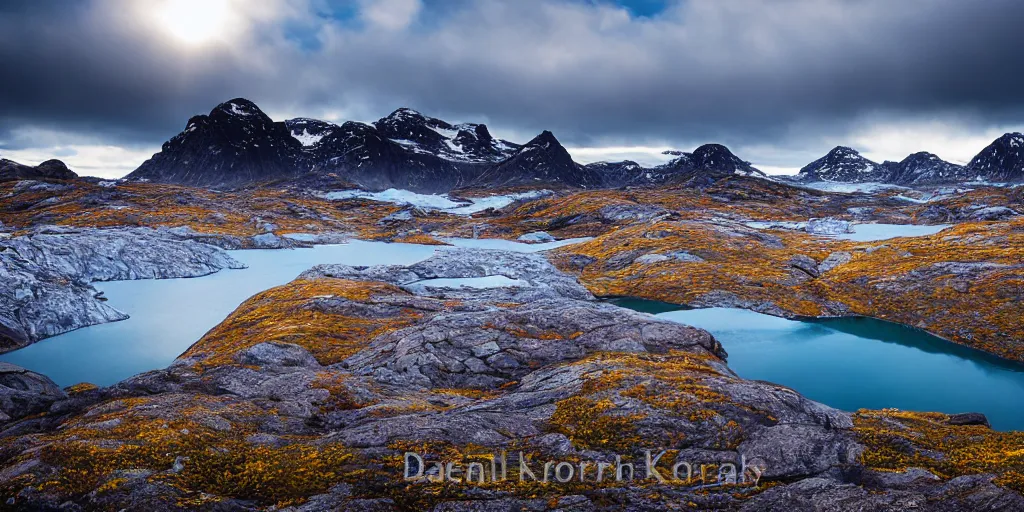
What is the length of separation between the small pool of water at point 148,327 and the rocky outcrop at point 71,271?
148 cm

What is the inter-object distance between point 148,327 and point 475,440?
135 feet

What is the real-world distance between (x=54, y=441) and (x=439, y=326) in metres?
16.4

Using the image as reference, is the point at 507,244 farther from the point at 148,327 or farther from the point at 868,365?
the point at 868,365

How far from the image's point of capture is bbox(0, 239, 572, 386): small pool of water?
31688 mm

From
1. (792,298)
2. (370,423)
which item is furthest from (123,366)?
(792,298)

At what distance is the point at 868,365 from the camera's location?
105ft

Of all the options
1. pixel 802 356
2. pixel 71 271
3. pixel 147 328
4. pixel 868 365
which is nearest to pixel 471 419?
pixel 802 356

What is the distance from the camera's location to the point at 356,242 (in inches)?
4619

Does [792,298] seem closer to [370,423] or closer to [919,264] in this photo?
[919,264]

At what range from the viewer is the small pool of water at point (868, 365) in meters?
26.8

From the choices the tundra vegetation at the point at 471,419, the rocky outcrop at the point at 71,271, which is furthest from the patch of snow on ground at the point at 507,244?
the tundra vegetation at the point at 471,419

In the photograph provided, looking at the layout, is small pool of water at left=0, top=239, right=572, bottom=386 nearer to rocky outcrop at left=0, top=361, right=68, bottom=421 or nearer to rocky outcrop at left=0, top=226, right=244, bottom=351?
rocky outcrop at left=0, top=226, right=244, bottom=351

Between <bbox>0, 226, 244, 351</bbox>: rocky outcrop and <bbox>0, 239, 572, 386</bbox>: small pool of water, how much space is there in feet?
4.85

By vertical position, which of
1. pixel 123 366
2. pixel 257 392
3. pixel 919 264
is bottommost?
pixel 123 366
